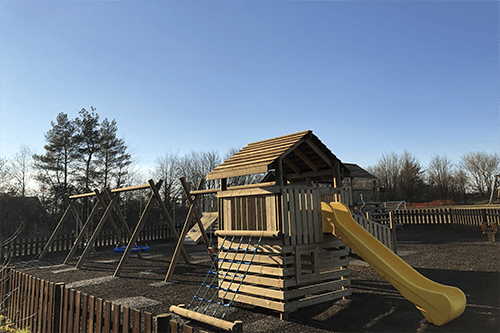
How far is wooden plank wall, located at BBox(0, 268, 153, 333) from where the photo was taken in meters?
3.95

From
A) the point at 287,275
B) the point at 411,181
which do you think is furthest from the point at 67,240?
the point at 411,181

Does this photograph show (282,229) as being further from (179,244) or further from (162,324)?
(179,244)

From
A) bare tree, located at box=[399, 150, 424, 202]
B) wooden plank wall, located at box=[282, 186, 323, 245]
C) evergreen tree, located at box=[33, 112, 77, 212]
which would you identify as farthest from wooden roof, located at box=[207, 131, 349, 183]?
bare tree, located at box=[399, 150, 424, 202]

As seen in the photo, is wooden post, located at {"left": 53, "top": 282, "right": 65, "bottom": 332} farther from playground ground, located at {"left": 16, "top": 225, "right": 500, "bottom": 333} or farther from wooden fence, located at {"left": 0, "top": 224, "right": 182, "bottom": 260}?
wooden fence, located at {"left": 0, "top": 224, "right": 182, "bottom": 260}

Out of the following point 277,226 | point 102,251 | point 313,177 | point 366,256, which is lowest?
point 102,251

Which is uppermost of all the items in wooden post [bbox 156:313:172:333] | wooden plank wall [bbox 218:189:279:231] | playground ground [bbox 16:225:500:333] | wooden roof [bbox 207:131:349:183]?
wooden roof [bbox 207:131:349:183]

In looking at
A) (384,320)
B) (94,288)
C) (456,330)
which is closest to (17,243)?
(94,288)

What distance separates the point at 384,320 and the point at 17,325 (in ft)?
23.7

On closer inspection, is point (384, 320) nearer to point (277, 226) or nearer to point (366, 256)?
point (366, 256)

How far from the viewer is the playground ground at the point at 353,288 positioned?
5.59 metres

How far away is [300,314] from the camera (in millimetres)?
6316

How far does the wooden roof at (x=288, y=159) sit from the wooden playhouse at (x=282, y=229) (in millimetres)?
23

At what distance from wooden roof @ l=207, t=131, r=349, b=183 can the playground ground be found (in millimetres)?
3077

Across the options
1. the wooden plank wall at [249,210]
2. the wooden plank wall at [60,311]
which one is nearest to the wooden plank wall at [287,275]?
the wooden plank wall at [249,210]
